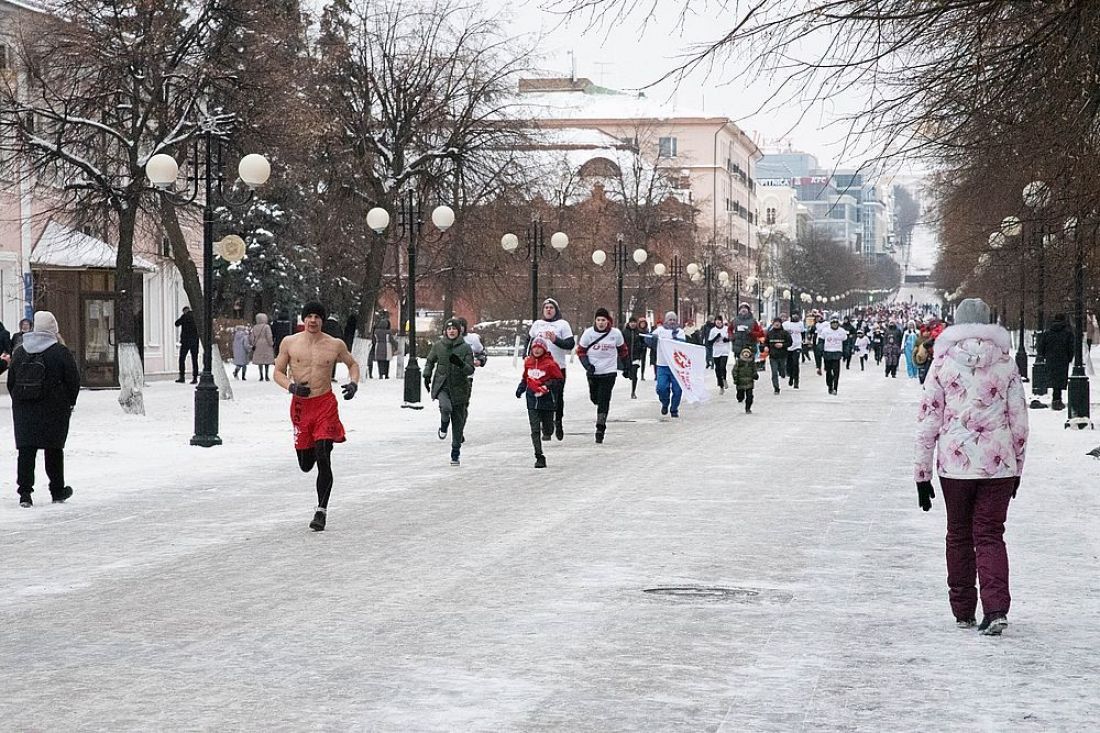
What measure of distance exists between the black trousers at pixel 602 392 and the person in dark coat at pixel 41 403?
9162 mm

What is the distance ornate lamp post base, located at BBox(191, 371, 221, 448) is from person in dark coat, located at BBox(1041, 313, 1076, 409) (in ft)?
47.8

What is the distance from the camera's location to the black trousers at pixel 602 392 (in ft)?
75.8

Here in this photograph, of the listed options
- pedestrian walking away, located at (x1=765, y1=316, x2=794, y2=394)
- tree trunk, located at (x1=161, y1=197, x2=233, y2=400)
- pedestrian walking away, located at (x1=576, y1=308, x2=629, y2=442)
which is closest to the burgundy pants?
pedestrian walking away, located at (x1=576, y1=308, x2=629, y2=442)

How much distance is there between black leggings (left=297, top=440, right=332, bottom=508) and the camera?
1307 centimetres

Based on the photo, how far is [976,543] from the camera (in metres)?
8.63

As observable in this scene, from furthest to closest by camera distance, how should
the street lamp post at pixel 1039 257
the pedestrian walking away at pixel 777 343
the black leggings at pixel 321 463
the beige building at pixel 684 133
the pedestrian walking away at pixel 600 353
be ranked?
the beige building at pixel 684 133 < the pedestrian walking away at pixel 777 343 < the pedestrian walking away at pixel 600 353 < the street lamp post at pixel 1039 257 < the black leggings at pixel 321 463

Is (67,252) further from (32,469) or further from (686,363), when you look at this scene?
(32,469)

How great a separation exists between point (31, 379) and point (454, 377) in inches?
207

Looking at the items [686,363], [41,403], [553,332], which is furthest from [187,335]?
[41,403]

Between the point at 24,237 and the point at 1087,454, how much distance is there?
25.0 m

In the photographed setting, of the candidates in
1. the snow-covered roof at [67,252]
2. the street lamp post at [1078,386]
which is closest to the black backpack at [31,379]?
the street lamp post at [1078,386]

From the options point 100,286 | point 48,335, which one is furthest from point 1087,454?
point 100,286

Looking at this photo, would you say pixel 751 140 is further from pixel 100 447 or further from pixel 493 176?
pixel 100 447

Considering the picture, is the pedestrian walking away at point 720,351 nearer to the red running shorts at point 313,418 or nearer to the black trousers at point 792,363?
the black trousers at point 792,363
